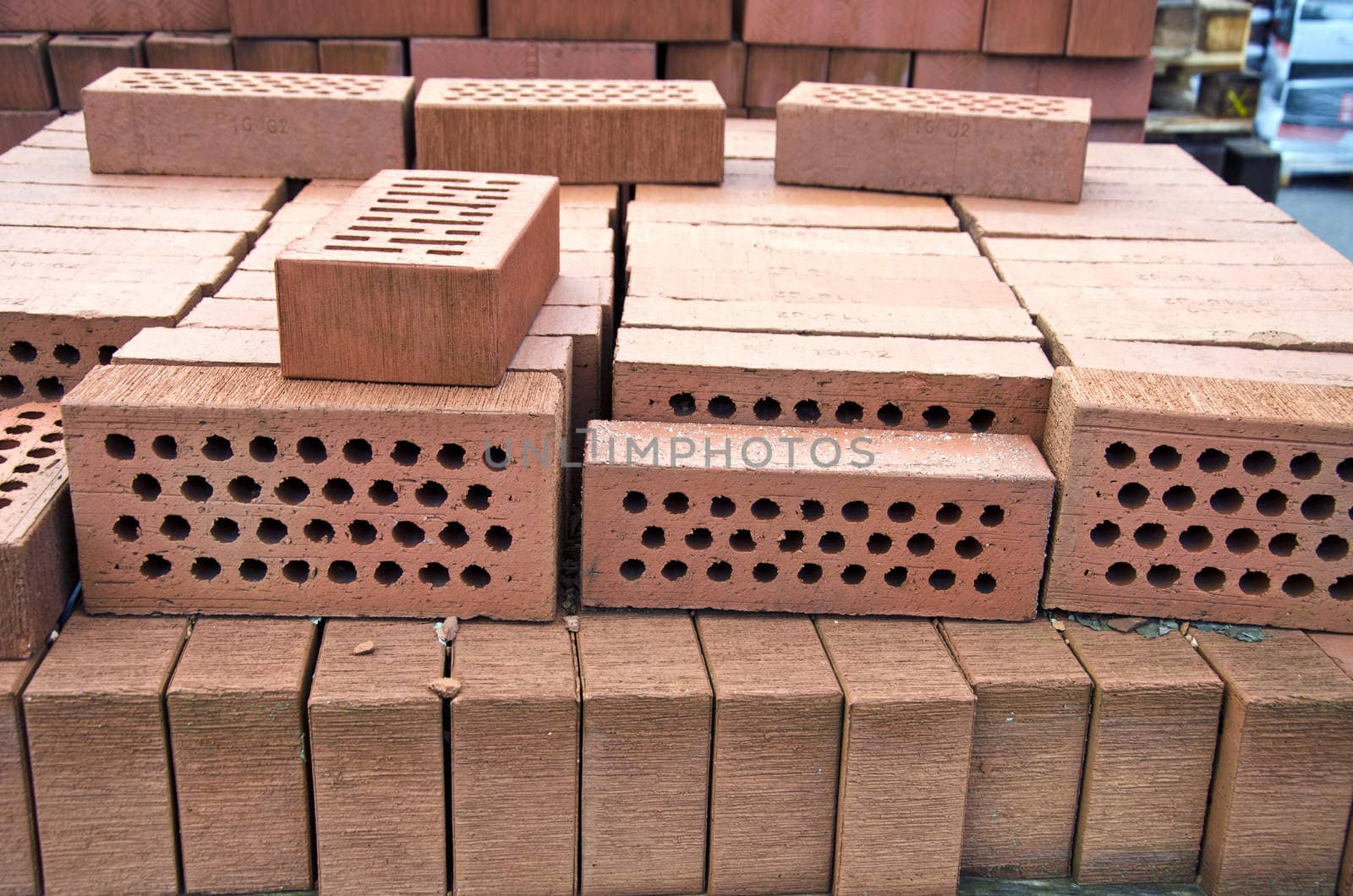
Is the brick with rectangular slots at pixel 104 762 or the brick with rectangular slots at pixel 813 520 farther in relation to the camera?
the brick with rectangular slots at pixel 813 520

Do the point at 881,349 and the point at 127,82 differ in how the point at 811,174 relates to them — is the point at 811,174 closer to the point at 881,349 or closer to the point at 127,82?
the point at 881,349

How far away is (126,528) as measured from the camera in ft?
11.1

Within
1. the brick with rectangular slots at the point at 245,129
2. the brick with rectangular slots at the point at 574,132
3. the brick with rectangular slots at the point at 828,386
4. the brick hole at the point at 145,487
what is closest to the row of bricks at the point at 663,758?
the brick hole at the point at 145,487

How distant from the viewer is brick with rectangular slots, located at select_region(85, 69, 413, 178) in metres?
5.26

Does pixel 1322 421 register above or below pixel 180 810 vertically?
above

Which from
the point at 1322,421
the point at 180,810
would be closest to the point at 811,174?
the point at 1322,421

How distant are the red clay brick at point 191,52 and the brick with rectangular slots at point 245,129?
1.58 meters

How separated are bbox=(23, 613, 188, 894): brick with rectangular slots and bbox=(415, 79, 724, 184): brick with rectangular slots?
8.24 ft

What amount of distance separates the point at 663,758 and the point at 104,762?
50.3 inches

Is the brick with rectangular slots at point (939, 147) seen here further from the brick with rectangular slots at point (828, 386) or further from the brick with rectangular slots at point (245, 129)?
the brick with rectangular slots at point (828, 386)

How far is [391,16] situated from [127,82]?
1.75 meters

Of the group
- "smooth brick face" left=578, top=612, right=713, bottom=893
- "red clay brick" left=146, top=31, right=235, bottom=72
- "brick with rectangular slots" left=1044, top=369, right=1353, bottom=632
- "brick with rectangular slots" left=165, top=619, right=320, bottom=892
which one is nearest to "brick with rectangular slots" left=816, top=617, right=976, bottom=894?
"smooth brick face" left=578, top=612, right=713, bottom=893

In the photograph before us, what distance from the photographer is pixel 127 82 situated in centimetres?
540

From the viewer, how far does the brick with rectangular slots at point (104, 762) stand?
123 inches
